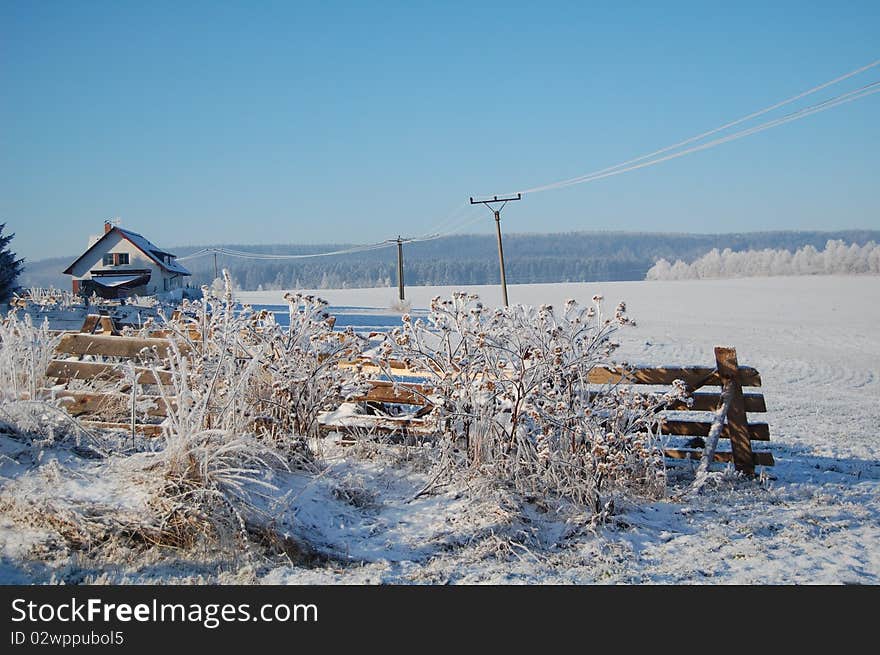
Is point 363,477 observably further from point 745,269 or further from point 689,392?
point 745,269

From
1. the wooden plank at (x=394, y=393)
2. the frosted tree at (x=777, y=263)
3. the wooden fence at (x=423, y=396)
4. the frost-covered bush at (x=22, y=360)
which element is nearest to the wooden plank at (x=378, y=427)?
the wooden fence at (x=423, y=396)

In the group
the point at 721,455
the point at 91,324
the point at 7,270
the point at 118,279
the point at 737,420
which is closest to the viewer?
the point at 737,420

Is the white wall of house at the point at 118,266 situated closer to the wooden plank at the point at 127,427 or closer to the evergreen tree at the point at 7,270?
the evergreen tree at the point at 7,270

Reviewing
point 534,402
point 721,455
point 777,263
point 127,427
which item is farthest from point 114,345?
point 777,263

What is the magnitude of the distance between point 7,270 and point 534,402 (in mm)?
34648

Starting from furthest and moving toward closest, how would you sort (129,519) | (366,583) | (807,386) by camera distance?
(807,386) < (129,519) < (366,583)

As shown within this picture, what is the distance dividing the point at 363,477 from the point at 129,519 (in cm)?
223

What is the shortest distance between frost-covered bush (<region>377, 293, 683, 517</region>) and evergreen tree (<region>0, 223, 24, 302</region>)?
33.0 m

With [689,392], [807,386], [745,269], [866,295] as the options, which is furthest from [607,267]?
[689,392]

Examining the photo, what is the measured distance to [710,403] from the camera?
7.11 metres

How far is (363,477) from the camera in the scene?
20.6ft

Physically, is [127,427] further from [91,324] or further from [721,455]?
[91,324]

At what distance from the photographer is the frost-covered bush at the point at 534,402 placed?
580cm

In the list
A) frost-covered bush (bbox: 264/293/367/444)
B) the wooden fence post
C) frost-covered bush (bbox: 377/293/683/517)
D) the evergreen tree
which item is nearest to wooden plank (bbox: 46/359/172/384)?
frost-covered bush (bbox: 264/293/367/444)
